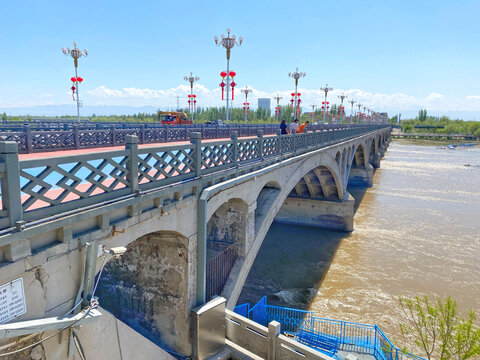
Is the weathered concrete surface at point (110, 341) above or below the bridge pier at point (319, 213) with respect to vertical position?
above

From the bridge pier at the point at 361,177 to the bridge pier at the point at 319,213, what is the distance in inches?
763

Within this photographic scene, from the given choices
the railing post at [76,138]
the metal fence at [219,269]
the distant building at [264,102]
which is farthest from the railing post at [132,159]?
the distant building at [264,102]

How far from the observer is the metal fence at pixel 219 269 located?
1077 cm

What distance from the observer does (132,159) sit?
6.29 meters

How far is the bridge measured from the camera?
15.8ft

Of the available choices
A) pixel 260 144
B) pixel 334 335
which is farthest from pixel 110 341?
pixel 334 335

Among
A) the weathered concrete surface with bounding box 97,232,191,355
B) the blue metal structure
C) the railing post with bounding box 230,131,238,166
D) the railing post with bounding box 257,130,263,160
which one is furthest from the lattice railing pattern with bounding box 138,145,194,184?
the blue metal structure

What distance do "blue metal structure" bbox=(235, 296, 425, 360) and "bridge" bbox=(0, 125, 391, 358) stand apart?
10.6 feet

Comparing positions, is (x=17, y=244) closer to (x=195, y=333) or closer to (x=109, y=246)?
(x=109, y=246)

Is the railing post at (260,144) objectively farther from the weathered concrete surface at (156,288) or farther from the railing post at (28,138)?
the railing post at (28,138)

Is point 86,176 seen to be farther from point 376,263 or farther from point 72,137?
point 376,263

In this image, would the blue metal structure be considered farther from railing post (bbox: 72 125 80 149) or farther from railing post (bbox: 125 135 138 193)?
railing post (bbox: 125 135 138 193)

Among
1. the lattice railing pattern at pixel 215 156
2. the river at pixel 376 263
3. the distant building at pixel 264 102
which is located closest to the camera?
the lattice railing pattern at pixel 215 156

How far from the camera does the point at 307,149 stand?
1842 centimetres
